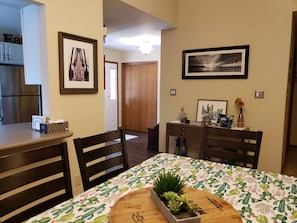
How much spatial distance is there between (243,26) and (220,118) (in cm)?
137

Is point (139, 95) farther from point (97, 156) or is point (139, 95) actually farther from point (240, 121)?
point (97, 156)

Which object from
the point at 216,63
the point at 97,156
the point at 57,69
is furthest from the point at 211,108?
the point at 97,156

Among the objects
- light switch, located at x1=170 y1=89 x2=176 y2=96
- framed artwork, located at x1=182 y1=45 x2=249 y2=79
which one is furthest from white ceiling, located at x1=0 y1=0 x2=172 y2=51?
light switch, located at x1=170 y1=89 x2=176 y2=96

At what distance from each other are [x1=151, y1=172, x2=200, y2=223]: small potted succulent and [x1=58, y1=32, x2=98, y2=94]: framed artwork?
5.18 feet

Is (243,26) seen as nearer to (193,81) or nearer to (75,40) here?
(193,81)

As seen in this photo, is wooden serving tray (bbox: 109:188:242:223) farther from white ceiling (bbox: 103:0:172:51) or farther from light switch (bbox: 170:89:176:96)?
light switch (bbox: 170:89:176:96)

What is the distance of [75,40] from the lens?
92.0 inches

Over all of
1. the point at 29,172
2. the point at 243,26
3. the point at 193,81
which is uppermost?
the point at 243,26

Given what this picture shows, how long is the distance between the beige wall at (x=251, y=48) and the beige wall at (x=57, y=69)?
1.75 meters

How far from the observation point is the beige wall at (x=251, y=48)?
10.4 feet

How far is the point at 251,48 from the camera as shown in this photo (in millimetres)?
3361

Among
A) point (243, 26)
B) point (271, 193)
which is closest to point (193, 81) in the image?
point (243, 26)

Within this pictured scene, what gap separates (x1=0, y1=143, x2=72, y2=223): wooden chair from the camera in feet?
3.52

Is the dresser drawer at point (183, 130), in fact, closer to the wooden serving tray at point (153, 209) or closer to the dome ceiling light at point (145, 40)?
the dome ceiling light at point (145, 40)
